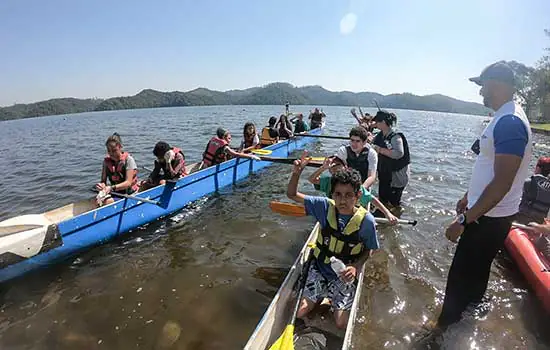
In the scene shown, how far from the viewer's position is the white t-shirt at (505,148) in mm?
2381

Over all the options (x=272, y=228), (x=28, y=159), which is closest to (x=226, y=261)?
(x=272, y=228)

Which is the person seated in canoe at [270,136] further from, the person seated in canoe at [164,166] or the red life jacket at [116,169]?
the red life jacket at [116,169]

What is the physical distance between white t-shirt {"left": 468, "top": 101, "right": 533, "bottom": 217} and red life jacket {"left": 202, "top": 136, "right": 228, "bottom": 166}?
23.8ft

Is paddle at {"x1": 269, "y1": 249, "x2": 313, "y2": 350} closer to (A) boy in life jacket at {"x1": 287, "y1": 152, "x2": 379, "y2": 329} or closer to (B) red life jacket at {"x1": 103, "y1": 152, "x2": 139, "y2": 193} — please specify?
(A) boy in life jacket at {"x1": 287, "y1": 152, "x2": 379, "y2": 329}

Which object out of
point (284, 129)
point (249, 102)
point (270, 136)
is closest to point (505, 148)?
point (284, 129)

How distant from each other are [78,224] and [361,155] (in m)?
5.06

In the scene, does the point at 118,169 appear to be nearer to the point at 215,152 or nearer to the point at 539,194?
the point at 215,152

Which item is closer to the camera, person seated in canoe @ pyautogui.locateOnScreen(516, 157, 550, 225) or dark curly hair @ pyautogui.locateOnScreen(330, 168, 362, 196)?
dark curly hair @ pyautogui.locateOnScreen(330, 168, 362, 196)

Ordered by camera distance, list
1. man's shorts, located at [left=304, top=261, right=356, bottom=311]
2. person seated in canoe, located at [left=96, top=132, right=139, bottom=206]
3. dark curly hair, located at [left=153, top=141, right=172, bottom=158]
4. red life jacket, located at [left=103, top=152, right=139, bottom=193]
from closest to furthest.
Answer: man's shorts, located at [left=304, top=261, right=356, bottom=311], person seated in canoe, located at [left=96, top=132, right=139, bottom=206], red life jacket, located at [left=103, top=152, right=139, bottom=193], dark curly hair, located at [left=153, top=141, right=172, bottom=158]

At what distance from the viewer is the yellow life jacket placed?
3355mm

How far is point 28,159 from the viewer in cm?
1720

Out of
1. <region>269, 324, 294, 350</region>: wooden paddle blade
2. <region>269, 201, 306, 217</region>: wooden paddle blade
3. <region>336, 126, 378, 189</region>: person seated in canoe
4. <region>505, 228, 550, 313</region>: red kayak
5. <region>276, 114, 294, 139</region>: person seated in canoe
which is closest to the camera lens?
<region>269, 324, 294, 350</region>: wooden paddle blade

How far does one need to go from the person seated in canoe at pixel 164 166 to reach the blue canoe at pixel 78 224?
261 mm

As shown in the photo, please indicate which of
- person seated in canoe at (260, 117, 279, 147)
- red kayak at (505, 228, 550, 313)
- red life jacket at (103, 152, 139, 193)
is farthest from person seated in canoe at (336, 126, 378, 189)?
person seated in canoe at (260, 117, 279, 147)
